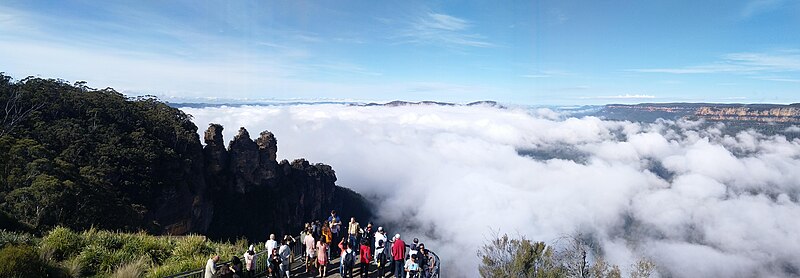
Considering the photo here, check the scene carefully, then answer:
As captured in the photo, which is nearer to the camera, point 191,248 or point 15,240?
point 15,240

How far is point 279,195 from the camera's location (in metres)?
69.9

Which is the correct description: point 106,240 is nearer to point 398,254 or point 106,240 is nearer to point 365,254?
point 365,254

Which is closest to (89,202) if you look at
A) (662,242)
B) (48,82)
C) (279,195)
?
(48,82)

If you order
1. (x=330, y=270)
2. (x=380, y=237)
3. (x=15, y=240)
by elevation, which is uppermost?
(x=15, y=240)

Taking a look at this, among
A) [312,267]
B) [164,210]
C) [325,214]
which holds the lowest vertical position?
[325,214]

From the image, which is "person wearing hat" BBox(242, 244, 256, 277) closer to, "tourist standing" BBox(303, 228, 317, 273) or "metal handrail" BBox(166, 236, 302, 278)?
"metal handrail" BBox(166, 236, 302, 278)

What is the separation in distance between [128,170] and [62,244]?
3163 centimetres

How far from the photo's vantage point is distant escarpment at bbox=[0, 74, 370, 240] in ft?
89.1

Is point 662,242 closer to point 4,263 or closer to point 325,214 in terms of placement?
point 325,214

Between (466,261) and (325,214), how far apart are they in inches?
1518

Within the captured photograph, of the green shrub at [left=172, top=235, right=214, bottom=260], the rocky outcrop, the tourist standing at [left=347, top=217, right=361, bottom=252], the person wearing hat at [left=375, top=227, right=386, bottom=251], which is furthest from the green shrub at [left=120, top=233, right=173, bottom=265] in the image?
Answer: the rocky outcrop

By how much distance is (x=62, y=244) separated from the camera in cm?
1188

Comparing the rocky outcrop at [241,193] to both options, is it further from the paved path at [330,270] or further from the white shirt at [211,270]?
the white shirt at [211,270]

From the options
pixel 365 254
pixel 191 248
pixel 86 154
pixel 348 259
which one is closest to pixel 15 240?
pixel 191 248
